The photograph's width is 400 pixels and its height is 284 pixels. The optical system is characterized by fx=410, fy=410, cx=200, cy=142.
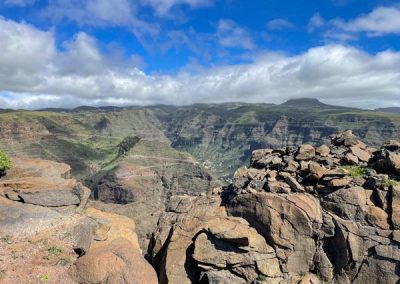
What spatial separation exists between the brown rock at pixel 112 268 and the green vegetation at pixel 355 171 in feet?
70.1

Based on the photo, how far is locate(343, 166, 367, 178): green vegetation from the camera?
3989 cm

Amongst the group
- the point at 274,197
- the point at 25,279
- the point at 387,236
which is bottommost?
the point at 25,279

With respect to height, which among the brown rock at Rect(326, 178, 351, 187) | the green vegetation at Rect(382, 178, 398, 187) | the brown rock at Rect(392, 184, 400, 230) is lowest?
the brown rock at Rect(392, 184, 400, 230)

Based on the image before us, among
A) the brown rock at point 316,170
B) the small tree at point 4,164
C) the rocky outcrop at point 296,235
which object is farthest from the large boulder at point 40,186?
the brown rock at point 316,170

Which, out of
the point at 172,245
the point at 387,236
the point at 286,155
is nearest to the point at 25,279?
the point at 172,245

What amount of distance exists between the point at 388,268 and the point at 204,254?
585 inches

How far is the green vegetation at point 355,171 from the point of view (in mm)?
39894

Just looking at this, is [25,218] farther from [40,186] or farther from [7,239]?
[40,186]

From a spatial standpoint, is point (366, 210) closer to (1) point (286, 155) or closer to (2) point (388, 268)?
(2) point (388, 268)

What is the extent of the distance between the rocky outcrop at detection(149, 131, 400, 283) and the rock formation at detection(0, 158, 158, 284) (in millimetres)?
4872

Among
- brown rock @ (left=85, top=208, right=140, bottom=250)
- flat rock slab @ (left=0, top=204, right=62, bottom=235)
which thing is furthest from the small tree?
flat rock slab @ (left=0, top=204, right=62, bottom=235)

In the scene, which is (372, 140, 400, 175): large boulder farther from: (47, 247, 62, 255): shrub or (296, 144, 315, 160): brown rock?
(47, 247, 62, 255): shrub

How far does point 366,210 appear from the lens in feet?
115

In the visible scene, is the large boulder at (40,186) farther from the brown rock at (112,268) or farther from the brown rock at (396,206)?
the brown rock at (396,206)
